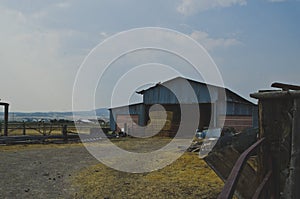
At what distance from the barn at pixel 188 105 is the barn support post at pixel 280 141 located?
22.1m

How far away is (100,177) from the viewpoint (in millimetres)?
8039

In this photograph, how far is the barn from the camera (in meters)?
24.3

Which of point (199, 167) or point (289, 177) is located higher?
point (289, 177)

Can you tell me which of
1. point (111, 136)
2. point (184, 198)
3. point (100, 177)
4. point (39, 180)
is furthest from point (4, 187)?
point (111, 136)

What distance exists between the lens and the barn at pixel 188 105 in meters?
24.3

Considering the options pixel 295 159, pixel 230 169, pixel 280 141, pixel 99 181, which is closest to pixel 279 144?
pixel 280 141

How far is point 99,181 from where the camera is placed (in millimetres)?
7555

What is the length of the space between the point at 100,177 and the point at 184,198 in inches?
106

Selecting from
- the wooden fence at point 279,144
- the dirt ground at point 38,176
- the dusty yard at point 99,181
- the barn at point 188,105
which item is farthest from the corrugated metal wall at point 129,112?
the wooden fence at point 279,144

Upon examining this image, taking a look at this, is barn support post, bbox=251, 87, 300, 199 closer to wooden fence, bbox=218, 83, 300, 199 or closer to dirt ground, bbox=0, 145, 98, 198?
wooden fence, bbox=218, 83, 300, 199

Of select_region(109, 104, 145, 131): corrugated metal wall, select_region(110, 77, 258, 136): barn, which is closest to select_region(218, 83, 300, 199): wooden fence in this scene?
select_region(110, 77, 258, 136): barn

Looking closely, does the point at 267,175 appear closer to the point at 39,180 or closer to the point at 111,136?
the point at 39,180

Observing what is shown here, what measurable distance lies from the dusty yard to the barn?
578 inches

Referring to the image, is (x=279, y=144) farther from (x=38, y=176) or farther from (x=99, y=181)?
(x=38, y=176)
